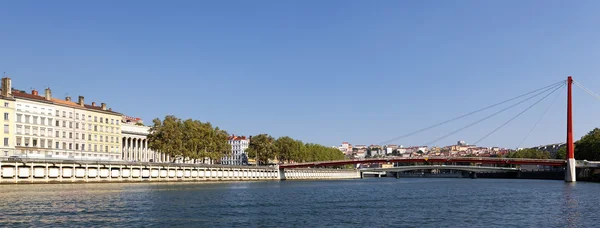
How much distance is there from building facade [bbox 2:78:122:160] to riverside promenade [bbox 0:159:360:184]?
9.89 meters

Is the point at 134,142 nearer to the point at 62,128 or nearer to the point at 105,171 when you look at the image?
the point at 62,128

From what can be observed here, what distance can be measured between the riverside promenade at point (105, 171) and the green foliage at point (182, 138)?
6.04m

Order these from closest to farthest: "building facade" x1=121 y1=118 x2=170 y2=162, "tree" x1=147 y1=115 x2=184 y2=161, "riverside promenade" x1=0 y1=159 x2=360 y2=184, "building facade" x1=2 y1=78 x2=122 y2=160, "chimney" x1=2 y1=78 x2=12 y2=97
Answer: "riverside promenade" x1=0 y1=159 x2=360 y2=184
"chimney" x1=2 y1=78 x2=12 y2=97
"building facade" x1=2 y1=78 x2=122 y2=160
"tree" x1=147 y1=115 x2=184 y2=161
"building facade" x1=121 y1=118 x2=170 y2=162

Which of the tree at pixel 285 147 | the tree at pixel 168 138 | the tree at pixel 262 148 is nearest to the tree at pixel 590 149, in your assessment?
the tree at pixel 285 147

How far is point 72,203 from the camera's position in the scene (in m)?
50.8

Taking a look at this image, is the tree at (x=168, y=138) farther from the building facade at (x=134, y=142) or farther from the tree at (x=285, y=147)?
the tree at (x=285, y=147)

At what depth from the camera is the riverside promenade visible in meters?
81.0

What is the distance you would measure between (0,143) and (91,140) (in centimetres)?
3239

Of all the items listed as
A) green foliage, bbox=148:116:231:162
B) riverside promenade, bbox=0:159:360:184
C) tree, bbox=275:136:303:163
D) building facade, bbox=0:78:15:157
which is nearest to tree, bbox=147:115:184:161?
green foliage, bbox=148:116:231:162

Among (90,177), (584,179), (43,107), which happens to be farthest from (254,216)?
(584,179)

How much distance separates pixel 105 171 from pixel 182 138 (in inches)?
1448

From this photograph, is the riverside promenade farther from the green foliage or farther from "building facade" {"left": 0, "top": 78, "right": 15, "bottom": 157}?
"building facade" {"left": 0, "top": 78, "right": 15, "bottom": 157}

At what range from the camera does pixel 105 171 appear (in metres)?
96.0

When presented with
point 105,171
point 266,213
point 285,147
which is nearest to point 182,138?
point 105,171
